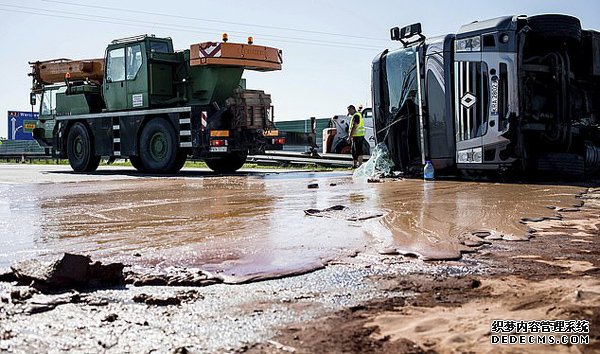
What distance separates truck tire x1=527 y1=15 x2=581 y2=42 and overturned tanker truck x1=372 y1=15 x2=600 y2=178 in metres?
0.01

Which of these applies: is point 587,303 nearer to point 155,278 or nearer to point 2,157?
point 155,278

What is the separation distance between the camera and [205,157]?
14016 millimetres

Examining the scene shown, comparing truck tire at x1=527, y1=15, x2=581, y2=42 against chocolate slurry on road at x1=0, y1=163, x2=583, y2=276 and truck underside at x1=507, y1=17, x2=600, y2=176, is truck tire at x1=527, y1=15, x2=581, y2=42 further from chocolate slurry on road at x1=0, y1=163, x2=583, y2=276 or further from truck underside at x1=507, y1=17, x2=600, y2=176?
chocolate slurry on road at x1=0, y1=163, x2=583, y2=276

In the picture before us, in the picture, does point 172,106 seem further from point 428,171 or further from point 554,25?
point 554,25

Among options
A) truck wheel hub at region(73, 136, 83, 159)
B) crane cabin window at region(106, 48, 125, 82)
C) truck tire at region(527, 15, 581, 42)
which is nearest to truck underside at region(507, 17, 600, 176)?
truck tire at region(527, 15, 581, 42)

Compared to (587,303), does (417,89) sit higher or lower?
higher

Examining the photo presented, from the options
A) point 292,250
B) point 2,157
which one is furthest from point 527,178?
point 2,157

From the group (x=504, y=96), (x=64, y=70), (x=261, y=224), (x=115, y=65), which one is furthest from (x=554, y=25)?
(x=64, y=70)

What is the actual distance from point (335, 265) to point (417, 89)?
747cm

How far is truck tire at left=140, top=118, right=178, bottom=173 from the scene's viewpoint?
14266mm

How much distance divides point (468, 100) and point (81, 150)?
36.2 ft

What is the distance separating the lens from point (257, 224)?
521 centimetres

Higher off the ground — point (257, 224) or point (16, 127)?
point (16, 127)

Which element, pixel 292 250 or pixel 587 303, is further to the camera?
pixel 292 250
